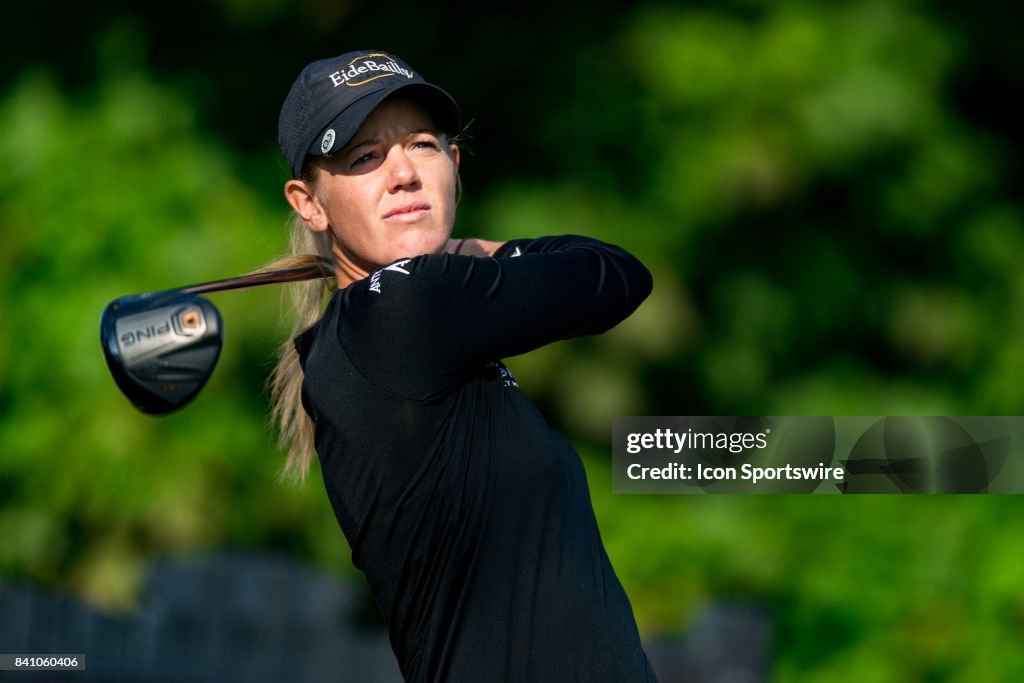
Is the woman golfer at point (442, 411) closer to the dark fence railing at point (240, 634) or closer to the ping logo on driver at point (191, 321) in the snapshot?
the ping logo on driver at point (191, 321)

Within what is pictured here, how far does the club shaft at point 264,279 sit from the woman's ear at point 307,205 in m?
0.07

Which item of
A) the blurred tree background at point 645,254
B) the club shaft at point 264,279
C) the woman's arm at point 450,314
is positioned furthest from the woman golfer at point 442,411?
the blurred tree background at point 645,254

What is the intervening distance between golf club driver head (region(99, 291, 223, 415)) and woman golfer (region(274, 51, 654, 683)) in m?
0.17

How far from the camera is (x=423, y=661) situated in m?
2.00

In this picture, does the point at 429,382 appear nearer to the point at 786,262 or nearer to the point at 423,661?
the point at 423,661

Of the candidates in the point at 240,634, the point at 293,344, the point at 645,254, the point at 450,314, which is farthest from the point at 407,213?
the point at 645,254

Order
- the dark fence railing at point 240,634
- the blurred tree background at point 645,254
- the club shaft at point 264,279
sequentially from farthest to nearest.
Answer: the blurred tree background at point 645,254 < the dark fence railing at point 240,634 < the club shaft at point 264,279

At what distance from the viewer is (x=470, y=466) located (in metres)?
1.92

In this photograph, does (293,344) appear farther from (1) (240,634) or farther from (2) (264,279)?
(1) (240,634)

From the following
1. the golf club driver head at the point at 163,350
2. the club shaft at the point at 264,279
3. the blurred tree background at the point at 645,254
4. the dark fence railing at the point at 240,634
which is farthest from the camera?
the blurred tree background at the point at 645,254

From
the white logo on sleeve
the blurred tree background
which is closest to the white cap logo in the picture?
the white logo on sleeve

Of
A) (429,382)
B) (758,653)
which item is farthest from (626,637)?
(758,653)

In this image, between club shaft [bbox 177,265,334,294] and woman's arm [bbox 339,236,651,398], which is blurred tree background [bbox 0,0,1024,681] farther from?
woman's arm [bbox 339,236,651,398]

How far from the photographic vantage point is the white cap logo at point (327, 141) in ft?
6.59
